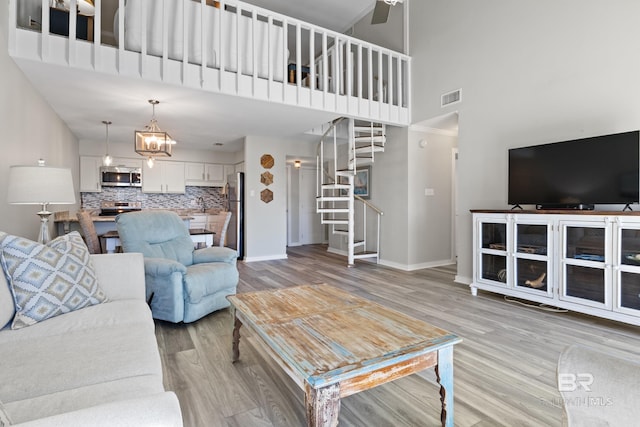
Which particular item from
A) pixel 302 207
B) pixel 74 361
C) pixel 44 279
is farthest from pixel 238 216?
pixel 74 361

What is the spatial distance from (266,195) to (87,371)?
5.24m

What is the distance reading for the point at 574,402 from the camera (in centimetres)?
62

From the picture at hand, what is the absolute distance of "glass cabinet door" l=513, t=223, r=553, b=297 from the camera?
3203 millimetres

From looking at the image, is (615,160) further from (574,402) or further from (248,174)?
(248,174)

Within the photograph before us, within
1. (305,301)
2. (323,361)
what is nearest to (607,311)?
(305,301)

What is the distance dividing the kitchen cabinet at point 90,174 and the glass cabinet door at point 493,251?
7163 millimetres

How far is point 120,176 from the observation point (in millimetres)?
6715

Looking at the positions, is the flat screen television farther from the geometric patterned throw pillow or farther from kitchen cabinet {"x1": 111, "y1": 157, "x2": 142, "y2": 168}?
kitchen cabinet {"x1": 111, "y1": 157, "x2": 142, "y2": 168}

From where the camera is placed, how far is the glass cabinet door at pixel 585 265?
2.79m

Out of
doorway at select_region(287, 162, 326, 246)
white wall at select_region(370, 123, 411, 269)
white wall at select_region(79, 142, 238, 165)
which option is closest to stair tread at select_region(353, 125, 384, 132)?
white wall at select_region(370, 123, 411, 269)

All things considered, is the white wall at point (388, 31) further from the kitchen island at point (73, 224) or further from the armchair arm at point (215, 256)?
the kitchen island at point (73, 224)

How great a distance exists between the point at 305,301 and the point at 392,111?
3.97 m

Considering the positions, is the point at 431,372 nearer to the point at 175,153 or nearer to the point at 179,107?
the point at 179,107

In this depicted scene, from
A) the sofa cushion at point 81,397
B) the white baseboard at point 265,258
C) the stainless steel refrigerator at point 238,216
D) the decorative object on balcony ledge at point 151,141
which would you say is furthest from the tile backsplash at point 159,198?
the sofa cushion at point 81,397
